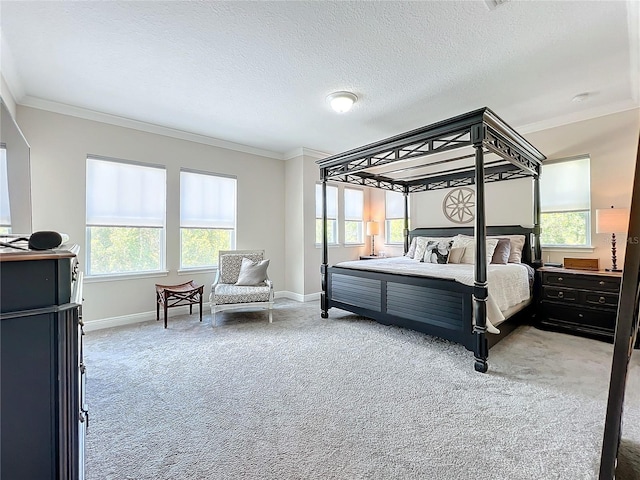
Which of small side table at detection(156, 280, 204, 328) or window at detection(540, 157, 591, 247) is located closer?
small side table at detection(156, 280, 204, 328)

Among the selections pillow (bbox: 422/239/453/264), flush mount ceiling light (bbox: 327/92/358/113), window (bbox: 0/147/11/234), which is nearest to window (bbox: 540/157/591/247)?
pillow (bbox: 422/239/453/264)

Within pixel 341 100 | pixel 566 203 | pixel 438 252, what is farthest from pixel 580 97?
pixel 341 100

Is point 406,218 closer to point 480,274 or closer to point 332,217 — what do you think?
point 332,217

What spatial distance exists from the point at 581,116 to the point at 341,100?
3.16 metres

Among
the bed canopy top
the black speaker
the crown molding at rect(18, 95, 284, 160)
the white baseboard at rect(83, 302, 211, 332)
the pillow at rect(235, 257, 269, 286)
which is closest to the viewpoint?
the black speaker

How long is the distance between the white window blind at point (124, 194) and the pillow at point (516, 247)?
503 centimetres

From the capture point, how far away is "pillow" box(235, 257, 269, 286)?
452 centimetres

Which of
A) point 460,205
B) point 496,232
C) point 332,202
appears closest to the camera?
point 496,232

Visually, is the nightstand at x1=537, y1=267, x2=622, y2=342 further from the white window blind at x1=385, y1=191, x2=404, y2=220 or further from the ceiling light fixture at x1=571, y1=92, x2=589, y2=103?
the white window blind at x1=385, y1=191, x2=404, y2=220

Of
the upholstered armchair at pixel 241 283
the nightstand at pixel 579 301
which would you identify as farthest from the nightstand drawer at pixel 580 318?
the upholstered armchair at pixel 241 283

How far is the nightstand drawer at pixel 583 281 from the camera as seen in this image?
129 inches

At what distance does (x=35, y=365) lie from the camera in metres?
0.94

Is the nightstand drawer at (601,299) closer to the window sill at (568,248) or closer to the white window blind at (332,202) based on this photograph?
the window sill at (568,248)

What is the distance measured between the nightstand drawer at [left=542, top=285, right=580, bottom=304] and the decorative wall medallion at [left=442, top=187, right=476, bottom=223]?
1640mm
